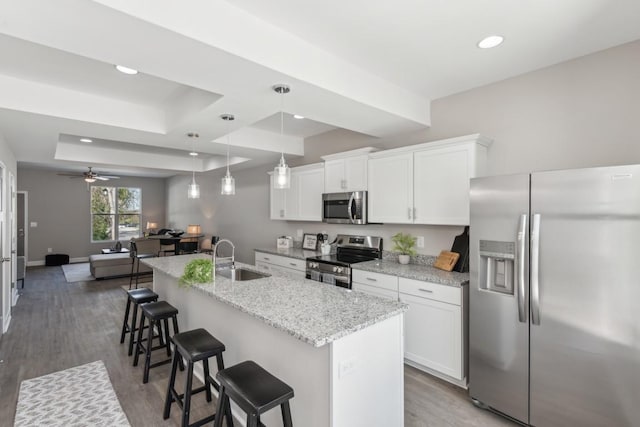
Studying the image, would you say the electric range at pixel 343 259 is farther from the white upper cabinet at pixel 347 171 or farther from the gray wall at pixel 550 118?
the white upper cabinet at pixel 347 171

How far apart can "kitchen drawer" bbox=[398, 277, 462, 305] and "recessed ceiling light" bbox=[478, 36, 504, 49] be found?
191 cm

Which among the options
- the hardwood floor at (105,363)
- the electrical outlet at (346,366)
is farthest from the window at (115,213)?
the electrical outlet at (346,366)

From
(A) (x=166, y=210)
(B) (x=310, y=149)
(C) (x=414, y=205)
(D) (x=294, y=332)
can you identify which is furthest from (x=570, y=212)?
(A) (x=166, y=210)

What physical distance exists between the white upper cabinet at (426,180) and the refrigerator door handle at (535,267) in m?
0.78

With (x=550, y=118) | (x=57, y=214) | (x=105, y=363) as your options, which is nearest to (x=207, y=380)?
(x=105, y=363)

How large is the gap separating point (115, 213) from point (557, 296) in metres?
11.6

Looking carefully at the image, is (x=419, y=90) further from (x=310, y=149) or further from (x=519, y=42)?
(x=310, y=149)

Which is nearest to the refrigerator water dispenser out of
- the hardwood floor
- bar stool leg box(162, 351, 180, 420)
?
the hardwood floor

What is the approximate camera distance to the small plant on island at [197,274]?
2621 millimetres

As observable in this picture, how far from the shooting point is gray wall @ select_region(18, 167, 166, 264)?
8.84 m

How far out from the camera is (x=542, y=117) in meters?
2.75

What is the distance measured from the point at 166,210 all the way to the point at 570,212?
37.6 feet

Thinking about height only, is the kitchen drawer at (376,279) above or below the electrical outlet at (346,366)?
above

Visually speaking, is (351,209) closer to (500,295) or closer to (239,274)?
(239,274)
